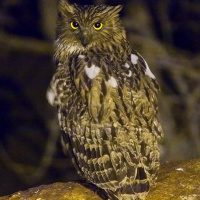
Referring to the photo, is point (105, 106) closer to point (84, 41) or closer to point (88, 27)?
point (84, 41)

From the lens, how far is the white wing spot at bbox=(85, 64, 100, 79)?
19.1 ft

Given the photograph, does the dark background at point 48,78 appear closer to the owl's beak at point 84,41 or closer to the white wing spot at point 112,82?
the owl's beak at point 84,41

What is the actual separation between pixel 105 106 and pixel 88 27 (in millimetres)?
720

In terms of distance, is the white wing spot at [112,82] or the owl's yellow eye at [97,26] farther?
the owl's yellow eye at [97,26]

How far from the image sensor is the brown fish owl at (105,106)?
557 cm

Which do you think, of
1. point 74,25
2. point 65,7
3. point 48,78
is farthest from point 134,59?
point 48,78

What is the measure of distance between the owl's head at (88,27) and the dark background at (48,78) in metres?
2.72

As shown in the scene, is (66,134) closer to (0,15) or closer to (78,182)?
(78,182)

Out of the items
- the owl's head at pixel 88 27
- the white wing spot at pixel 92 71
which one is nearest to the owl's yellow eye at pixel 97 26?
the owl's head at pixel 88 27

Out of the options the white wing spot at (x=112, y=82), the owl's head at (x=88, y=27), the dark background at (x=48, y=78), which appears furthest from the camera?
the dark background at (x=48, y=78)

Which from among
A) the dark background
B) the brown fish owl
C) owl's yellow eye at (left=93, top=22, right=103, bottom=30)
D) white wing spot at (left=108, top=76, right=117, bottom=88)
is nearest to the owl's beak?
the brown fish owl

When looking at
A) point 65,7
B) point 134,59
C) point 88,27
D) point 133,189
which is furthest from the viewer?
point 65,7

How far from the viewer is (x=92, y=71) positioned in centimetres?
584

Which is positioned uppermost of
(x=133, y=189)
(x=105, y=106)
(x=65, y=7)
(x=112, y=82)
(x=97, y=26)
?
(x=65, y=7)
